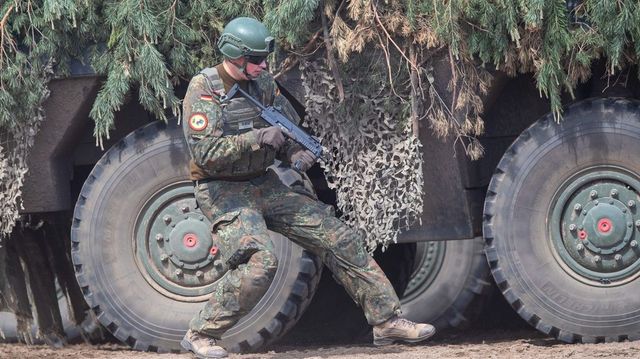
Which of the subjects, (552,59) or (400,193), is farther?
(400,193)

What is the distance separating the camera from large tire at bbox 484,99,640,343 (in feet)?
23.7

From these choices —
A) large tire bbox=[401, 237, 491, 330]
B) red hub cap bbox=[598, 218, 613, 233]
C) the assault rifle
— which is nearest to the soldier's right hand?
the assault rifle

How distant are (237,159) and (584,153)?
5.84 ft

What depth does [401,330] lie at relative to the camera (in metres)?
7.22

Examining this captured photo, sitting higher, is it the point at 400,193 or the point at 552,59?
the point at 552,59

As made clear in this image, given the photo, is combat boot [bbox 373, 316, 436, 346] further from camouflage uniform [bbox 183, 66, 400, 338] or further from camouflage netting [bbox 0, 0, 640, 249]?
camouflage netting [bbox 0, 0, 640, 249]

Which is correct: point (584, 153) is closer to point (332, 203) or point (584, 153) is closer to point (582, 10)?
point (582, 10)

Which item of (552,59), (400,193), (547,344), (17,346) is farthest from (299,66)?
(17,346)

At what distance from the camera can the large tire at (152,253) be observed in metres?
7.75

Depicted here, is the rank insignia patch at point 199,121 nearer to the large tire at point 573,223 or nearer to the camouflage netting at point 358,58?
the camouflage netting at point 358,58

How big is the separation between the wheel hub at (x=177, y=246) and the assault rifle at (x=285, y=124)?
91cm

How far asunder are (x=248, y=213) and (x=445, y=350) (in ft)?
4.49

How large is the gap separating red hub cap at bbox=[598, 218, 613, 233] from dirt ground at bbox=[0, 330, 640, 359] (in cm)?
58

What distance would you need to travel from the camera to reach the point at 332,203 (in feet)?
27.3
